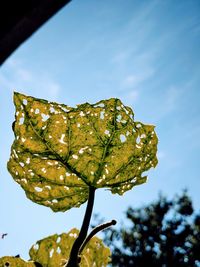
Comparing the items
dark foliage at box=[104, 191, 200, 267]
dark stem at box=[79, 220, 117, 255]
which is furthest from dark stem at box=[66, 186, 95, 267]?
dark foliage at box=[104, 191, 200, 267]

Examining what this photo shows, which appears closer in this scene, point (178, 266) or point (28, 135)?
point (28, 135)

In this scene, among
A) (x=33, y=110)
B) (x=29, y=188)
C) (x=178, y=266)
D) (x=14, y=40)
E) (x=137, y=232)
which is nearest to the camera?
(x=14, y=40)

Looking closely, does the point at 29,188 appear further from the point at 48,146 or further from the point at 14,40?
the point at 14,40

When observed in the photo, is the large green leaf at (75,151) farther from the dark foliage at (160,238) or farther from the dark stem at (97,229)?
the dark foliage at (160,238)

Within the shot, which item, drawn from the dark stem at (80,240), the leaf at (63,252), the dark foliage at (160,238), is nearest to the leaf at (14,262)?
the leaf at (63,252)

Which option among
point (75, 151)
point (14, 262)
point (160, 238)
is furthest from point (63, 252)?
point (160, 238)

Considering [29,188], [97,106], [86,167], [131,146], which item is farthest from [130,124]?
[29,188]
